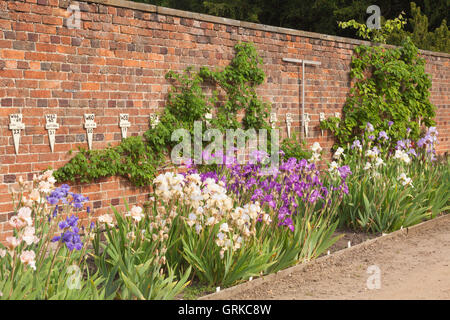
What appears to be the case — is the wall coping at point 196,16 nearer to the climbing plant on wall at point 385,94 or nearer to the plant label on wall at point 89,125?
the climbing plant on wall at point 385,94

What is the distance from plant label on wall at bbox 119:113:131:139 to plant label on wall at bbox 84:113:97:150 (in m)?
0.37

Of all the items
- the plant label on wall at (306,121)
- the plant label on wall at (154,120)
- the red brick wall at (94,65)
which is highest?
the red brick wall at (94,65)

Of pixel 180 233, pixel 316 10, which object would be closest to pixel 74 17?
pixel 180 233

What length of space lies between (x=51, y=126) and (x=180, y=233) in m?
1.99

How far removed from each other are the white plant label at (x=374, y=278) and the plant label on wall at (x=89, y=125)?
10.5ft

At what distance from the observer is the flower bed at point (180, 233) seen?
334cm

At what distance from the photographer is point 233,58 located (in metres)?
7.61

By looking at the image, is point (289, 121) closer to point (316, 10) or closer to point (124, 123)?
point (124, 123)

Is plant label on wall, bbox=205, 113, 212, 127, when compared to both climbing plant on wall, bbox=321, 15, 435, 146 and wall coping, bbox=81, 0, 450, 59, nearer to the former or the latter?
wall coping, bbox=81, 0, 450, 59

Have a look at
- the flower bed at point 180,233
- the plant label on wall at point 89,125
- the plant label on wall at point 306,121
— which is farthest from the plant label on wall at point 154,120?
the plant label on wall at point 306,121

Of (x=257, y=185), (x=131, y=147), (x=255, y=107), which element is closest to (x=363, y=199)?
(x=257, y=185)

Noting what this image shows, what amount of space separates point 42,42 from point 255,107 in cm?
327

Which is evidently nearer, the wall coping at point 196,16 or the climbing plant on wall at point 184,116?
the climbing plant on wall at point 184,116

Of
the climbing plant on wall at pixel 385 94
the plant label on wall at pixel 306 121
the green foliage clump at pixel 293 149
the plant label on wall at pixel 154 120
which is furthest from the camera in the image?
the climbing plant on wall at pixel 385 94
